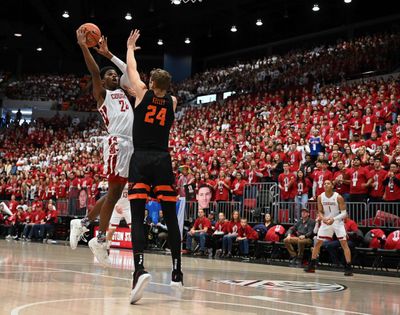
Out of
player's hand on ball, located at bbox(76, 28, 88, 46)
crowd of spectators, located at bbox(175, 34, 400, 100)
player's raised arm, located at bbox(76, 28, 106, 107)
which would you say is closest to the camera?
player's raised arm, located at bbox(76, 28, 106, 107)

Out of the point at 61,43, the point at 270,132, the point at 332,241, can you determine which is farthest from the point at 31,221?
the point at 61,43

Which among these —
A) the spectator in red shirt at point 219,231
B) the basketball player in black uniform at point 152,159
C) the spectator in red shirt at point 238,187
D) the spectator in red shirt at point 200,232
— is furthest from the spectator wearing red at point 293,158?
the basketball player in black uniform at point 152,159

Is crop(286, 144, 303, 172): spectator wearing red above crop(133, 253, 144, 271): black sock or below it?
above

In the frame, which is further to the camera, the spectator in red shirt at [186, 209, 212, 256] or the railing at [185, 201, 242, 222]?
the railing at [185, 201, 242, 222]

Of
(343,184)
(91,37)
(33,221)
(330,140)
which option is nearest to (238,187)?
(330,140)

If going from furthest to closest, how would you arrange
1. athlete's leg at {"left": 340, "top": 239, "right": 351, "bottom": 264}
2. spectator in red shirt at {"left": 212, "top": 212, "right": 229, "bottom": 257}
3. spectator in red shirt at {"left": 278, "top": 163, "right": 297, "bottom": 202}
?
spectator in red shirt at {"left": 212, "top": 212, "right": 229, "bottom": 257}, spectator in red shirt at {"left": 278, "top": 163, "right": 297, "bottom": 202}, athlete's leg at {"left": 340, "top": 239, "right": 351, "bottom": 264}

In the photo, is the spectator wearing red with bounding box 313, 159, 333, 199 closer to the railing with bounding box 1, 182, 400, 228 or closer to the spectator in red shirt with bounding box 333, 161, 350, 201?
the spectator in red shirt with bounding box 333, 161, 350, 201

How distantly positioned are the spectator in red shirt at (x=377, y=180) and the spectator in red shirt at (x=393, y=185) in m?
0.22

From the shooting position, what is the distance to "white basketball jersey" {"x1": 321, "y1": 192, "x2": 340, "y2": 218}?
11.2m

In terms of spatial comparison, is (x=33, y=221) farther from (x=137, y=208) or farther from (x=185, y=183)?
(x=137, y=208)

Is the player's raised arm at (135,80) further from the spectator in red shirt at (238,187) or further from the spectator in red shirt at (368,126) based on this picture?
the spectator in red shirt at (368,126)

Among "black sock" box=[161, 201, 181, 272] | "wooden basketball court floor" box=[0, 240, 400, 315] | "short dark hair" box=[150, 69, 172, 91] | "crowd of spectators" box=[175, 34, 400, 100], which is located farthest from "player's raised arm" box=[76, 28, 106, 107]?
"crowd of spectators" box=[175, 34, 400, 100]

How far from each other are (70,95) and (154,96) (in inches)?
1289

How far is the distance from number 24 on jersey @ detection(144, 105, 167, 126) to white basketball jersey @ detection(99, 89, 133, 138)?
166 centimetres
